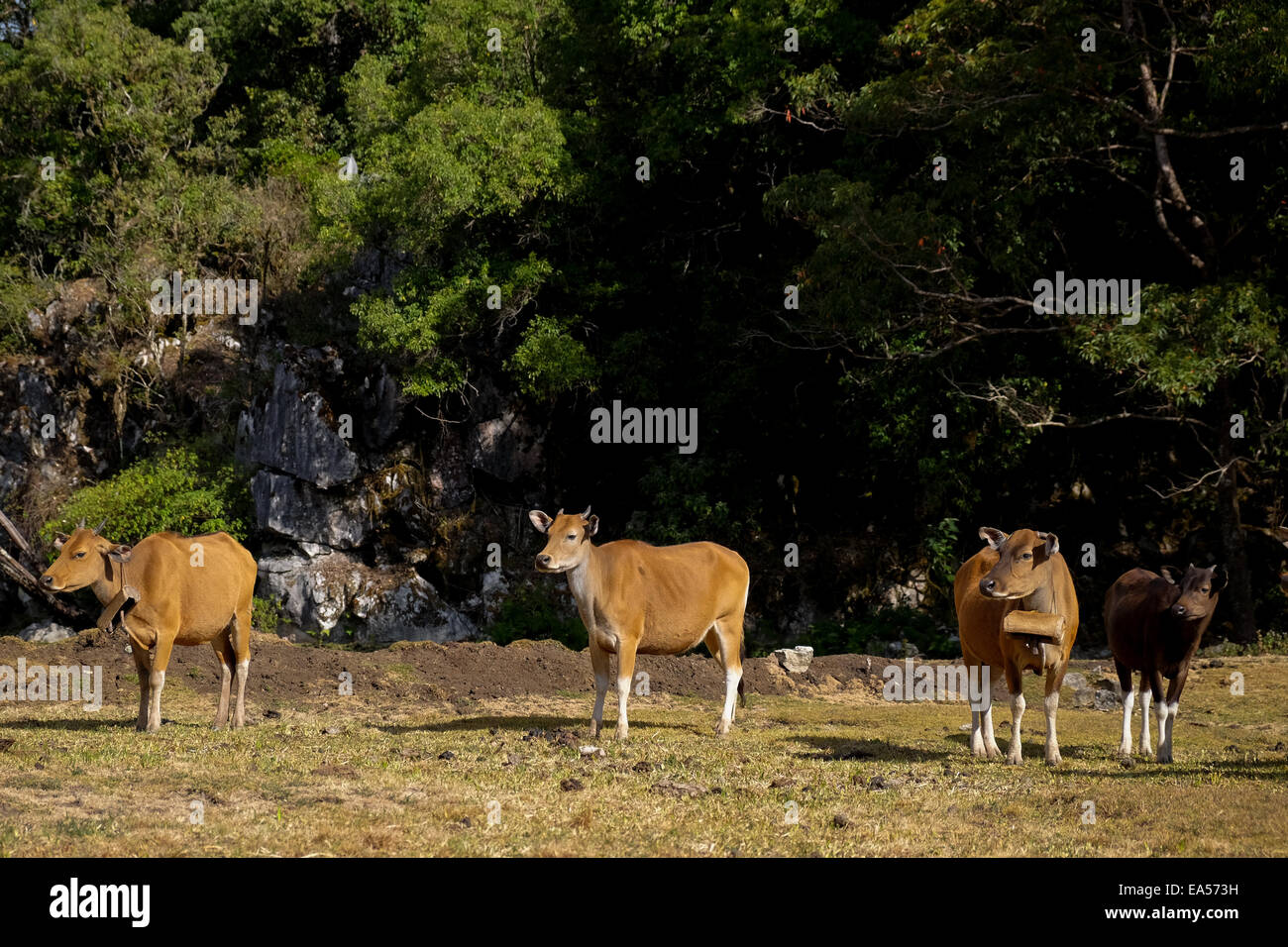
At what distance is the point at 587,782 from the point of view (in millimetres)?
9984

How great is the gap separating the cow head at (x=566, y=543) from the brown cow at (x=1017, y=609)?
11.8 feet

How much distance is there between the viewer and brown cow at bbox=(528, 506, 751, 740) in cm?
1231

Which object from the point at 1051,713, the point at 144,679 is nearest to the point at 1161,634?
the point at 1051,713

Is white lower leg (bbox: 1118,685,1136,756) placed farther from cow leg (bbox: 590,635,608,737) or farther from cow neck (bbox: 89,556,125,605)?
cow neck (bbox: 89,556,125,605)

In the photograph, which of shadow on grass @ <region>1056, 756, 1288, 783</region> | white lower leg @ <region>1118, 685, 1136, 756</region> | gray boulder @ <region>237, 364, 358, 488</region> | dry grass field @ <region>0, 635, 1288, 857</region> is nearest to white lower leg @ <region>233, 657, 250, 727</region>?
dry grass field @ <region>0, 635, 1288, 857</region>

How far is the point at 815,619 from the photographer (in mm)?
26344

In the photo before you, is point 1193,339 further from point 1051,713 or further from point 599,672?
point 599,672

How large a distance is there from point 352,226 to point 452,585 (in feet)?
28.0

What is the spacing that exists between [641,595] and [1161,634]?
486 centimetres

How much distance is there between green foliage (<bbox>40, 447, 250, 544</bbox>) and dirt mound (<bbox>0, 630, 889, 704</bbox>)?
11.0 metres

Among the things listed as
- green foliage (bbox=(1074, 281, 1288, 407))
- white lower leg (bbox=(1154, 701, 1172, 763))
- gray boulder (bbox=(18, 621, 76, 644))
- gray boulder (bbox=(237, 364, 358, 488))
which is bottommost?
gray boulder (bbox=(18, 621, 76, 644))

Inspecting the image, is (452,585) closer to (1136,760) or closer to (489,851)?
(1136,760)

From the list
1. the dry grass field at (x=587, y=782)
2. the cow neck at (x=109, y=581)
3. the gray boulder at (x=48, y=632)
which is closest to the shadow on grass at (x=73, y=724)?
the dry grass field at (x=587, y=782)

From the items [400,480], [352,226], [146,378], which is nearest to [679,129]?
[352,226]
